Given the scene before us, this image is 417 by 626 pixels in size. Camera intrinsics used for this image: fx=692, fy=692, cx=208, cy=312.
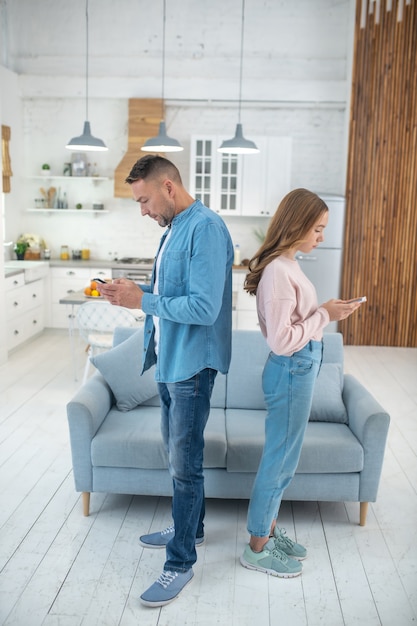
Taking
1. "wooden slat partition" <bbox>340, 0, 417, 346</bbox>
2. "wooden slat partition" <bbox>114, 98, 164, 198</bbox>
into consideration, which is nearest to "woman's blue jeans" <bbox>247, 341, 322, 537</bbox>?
"wooden slat partition" <bbox>340, 0, 417, 346</bbox>

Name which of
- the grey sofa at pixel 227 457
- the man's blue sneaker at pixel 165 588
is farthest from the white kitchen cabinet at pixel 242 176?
the man's blue sneaker at pixel 165 588

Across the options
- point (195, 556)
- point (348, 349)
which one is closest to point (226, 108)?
point (348, 349)

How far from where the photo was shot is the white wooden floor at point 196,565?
2764 mm

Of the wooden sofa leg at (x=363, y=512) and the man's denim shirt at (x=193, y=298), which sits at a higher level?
the man's denim shirt at (x=193, y=298)

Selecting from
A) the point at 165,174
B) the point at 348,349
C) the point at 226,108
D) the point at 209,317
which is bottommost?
the point at 348,349

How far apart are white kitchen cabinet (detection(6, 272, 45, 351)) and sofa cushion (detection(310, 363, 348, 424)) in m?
4.24

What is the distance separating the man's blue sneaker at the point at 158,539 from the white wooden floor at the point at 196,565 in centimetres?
4

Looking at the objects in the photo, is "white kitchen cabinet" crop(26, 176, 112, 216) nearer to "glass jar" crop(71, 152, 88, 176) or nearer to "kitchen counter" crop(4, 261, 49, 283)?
"glass jar" crop(71, 152, 88, 176)

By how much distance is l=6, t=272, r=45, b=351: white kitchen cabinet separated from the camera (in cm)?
722

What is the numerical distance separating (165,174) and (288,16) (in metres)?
6.53

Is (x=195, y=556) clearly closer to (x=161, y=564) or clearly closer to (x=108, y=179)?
(x=161, y=564)

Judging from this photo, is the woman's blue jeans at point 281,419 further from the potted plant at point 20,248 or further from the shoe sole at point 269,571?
the potted plant at point 20,248

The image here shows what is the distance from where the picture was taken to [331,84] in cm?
827

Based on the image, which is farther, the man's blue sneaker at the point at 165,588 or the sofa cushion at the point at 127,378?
the sofa cushion at the point at 127,378
